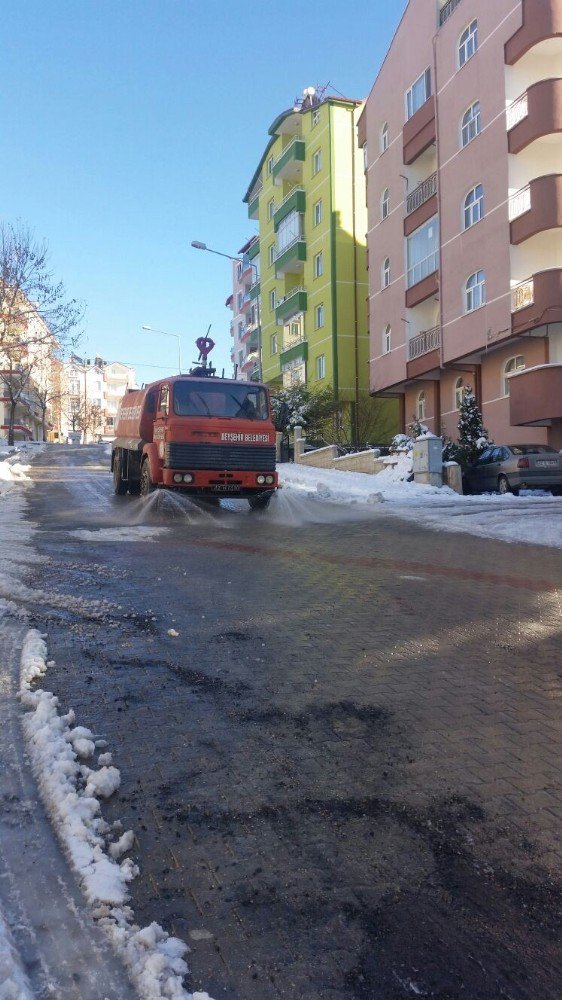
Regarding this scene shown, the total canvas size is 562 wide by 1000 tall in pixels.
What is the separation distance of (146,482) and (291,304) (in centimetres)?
3206

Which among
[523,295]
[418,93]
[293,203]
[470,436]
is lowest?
[470,436]

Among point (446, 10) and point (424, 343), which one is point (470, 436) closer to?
point (424, 343)

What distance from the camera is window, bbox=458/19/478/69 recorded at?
2517 cm

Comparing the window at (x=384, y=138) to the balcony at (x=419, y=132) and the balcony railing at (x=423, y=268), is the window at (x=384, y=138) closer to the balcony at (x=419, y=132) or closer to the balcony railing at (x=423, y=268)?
the balcony at (x=419, y=132)

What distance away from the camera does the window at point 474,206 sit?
24.7 m

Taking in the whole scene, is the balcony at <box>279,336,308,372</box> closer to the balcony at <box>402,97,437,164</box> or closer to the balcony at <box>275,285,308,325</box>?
the balcony at <box>275,285,308,325</box>

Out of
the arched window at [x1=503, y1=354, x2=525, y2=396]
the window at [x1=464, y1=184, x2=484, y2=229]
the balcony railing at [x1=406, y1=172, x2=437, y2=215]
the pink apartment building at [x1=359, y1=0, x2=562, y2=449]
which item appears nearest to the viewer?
the pink apartment building at [x1=359, y1=0, x2=562, y2=449]

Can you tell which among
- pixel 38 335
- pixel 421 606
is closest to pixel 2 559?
pixel 421 606

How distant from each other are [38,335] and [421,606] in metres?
37.3

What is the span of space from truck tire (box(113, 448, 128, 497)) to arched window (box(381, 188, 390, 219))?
66.9 ft

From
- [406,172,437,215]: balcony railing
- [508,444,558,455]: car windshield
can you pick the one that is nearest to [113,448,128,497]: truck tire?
[508,444,558,455]: car windshield

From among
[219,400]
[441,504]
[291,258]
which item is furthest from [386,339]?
[219,400]

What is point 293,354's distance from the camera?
146ft

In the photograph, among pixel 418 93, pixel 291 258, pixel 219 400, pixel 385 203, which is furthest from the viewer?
pixel 291 258
